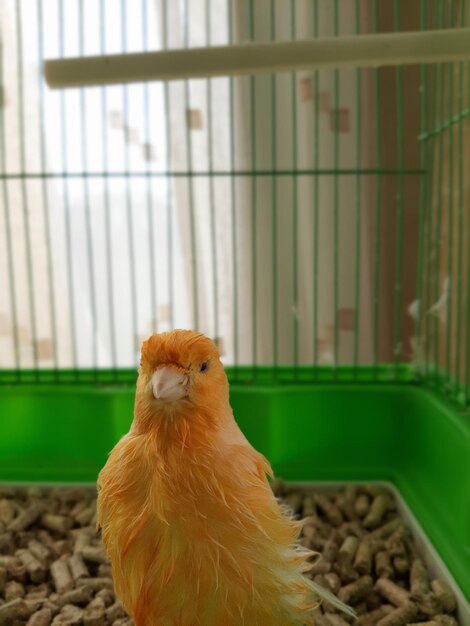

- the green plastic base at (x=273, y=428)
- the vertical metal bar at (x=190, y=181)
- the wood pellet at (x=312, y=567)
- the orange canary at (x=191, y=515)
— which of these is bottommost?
the wood pellet at (x=312, y=567)

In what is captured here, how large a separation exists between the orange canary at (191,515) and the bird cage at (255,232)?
1.99 feet

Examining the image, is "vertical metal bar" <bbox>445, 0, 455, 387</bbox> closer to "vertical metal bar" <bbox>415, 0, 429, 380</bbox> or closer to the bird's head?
"vertical metal bar" <bbox>415, 0, 429, 380</bbox>

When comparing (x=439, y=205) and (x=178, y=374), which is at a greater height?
(x=439, y=205)

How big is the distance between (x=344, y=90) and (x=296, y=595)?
1436 mm

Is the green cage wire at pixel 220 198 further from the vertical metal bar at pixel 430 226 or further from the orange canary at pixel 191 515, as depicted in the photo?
the orange canary at pixel 191 515

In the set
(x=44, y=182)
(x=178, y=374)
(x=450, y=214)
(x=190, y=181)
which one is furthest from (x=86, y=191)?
(x=178, y=374)

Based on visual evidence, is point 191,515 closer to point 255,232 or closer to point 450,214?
point 450,214

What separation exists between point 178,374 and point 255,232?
1081mm

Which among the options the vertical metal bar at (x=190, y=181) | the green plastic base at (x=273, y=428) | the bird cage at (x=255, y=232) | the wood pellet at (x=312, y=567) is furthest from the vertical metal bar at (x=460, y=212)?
the vertical metal bar at (x=190, y=181)

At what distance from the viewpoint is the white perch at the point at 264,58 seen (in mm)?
724

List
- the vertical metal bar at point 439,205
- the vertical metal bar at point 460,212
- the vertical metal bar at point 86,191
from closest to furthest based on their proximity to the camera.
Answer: the vertical metal bar at point 460,212 < the vertical metal bar at point 439,205 < the vertical metal bar at point 86,191

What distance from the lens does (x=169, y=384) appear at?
663 mm

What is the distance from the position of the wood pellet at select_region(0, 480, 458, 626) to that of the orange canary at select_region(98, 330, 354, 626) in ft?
0.49

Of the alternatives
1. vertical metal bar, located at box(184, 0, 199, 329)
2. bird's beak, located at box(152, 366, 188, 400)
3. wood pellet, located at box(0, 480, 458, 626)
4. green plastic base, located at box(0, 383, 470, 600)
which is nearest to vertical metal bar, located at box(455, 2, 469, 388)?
green plastic base, located at box(0, 383, 470, 600)
